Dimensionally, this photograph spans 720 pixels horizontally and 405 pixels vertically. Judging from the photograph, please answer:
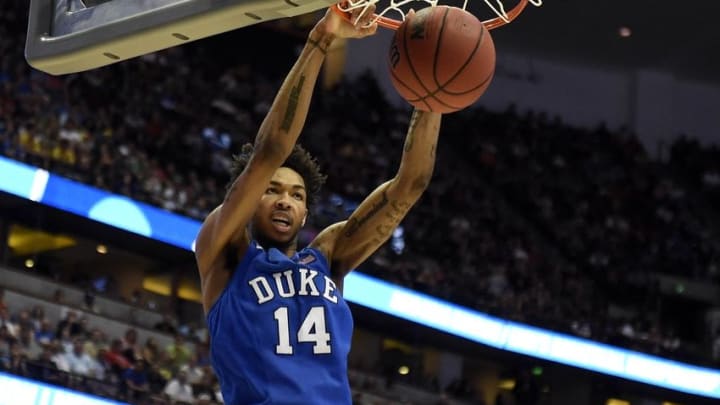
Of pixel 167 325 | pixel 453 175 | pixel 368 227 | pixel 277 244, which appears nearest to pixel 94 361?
pixel 167 325

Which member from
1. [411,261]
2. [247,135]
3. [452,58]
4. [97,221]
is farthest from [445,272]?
[452,58]

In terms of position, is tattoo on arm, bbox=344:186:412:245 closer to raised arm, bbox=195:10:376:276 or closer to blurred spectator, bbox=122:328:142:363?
raised arm, bbox=195:10:376:276

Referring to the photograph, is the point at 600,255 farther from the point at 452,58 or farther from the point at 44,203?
the point at 452,58

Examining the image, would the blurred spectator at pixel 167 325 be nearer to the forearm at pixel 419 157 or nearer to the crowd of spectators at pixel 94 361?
the crowd of spectators at pixel 94 361

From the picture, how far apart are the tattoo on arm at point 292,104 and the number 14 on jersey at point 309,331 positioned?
520 millimetres

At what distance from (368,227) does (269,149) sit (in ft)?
1.85

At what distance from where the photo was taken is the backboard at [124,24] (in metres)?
3.42

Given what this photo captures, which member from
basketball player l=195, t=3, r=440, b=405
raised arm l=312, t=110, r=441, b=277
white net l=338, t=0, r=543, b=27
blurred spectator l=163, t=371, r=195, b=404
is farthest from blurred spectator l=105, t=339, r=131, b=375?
basketball player l=195, t=3, r=440, b=405

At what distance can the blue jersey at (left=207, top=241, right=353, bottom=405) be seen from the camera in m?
3.69

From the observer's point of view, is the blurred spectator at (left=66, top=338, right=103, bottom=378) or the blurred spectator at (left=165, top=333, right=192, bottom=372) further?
the blurred spectator at (left=165, top=333, right=192, bottom=372)

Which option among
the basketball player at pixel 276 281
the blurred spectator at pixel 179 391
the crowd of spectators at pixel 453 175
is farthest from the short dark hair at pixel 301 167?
the crowd of spectators at pixel 453 175

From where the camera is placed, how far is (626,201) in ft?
71.4

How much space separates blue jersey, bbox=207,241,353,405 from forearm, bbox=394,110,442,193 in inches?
19.5

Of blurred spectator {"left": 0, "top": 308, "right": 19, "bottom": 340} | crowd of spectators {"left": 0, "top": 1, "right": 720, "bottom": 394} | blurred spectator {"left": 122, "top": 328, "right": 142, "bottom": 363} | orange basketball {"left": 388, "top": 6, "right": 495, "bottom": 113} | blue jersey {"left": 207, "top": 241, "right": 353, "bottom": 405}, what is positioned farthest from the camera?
crowd of spectators {"left": 0, "top": 1, "right": 720, "bottom": 394}
